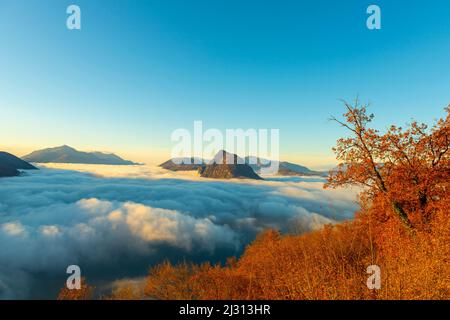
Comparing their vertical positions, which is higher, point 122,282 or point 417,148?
point 417,148

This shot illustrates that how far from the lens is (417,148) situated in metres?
15.2

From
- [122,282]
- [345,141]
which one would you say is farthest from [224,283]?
[122,282]

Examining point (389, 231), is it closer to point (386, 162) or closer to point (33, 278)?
point (386, 162)

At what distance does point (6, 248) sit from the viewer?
580ft

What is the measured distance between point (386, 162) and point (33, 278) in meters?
224

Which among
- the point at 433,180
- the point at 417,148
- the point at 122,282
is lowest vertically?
the point at 122,282

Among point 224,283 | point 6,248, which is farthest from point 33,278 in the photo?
point 224,283

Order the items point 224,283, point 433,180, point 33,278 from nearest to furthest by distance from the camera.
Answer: point 433,180 < point 224,283 < point 33,278
